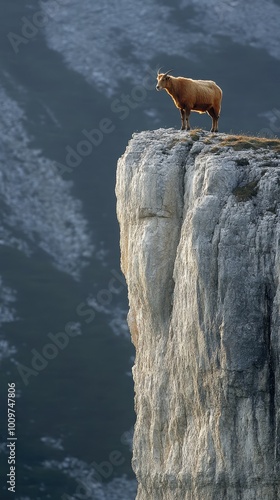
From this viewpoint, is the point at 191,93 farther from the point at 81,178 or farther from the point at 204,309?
the point at 81,178

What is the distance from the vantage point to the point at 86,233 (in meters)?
122

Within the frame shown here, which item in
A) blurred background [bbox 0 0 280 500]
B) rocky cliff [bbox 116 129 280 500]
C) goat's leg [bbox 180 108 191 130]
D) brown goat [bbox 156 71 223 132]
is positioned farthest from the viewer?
blurred background [bbox 0 0 280 500]

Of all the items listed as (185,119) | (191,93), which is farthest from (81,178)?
(185,119)

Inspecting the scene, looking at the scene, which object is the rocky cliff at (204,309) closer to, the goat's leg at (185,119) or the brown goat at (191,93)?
the goat's leg at (185,119)

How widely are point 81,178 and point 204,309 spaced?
8635 centimetres

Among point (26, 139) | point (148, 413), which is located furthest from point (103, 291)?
point (148, 413)

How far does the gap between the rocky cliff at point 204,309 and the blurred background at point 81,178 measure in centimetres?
4868

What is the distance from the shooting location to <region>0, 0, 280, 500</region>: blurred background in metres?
100

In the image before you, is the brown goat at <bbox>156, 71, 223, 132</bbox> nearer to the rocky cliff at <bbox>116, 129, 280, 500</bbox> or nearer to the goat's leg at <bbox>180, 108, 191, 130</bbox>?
the goat's leg at <bbox>180, 108, 191, 130</bbox>

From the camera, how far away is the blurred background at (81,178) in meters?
100

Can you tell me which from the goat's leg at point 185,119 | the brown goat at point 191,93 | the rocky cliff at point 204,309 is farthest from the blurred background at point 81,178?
the rocky cliff at point 204,309

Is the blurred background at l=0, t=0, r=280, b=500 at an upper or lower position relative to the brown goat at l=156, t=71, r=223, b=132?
upper

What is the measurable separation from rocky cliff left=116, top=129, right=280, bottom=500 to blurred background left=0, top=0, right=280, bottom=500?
48682 millimetres

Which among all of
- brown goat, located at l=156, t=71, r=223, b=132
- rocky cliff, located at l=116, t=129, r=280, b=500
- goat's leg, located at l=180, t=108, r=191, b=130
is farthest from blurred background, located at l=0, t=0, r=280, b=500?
rocky cliff, located at l=116, t=129, r=280, b=500
